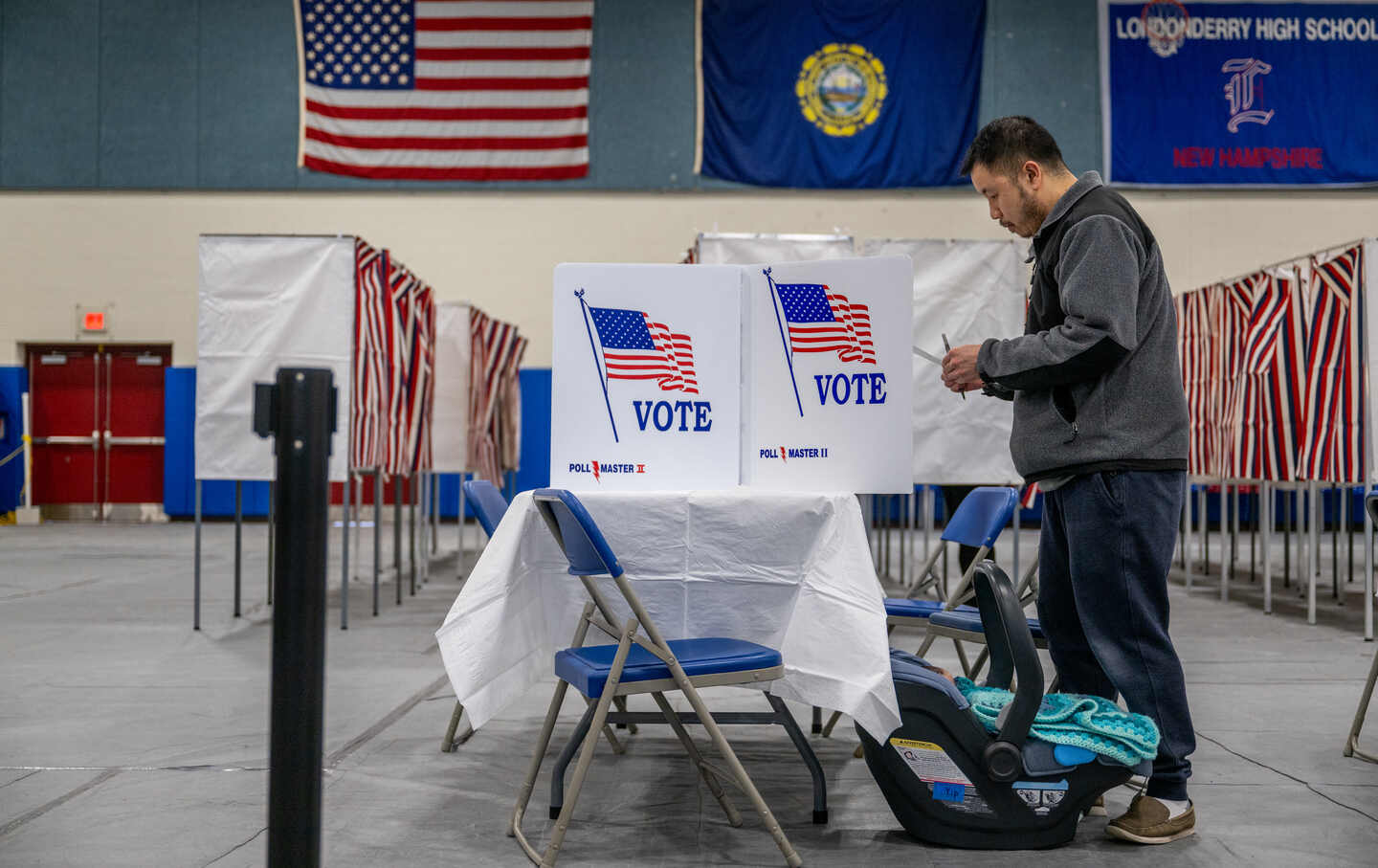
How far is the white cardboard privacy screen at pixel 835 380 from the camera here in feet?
9.21

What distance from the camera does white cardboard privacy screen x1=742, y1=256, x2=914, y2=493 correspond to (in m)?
2.81

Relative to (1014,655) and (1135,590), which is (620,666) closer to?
(1014,655)

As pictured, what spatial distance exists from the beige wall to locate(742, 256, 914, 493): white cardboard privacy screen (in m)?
10.0

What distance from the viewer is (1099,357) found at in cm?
240

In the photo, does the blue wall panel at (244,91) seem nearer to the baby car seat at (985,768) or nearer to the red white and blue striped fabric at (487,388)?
the red white and blue striped fabric at (487,388)

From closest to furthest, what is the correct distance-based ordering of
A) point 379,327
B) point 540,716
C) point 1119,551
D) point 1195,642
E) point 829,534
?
1. point 1119,551
2. point 829,534
3. point 540,716
4. point 1195,642
5. point 379,327

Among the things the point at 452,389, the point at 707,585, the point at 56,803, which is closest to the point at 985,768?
A: the point at 707,585

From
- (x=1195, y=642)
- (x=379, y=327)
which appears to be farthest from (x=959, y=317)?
(x=379, y=327)

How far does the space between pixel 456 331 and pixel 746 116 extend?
5162 millimetres

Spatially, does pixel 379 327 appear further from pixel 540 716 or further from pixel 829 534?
pixel 829 534

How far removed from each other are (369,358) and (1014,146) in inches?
165

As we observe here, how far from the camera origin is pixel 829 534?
2.60 m

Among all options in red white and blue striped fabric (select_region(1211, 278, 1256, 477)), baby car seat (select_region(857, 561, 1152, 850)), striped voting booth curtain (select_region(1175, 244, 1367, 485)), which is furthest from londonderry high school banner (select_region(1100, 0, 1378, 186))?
baby car seat (select_region(857, 561, 1152, 850))

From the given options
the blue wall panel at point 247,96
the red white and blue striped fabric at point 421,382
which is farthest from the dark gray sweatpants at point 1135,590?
the blue wall panel at point 247,96
